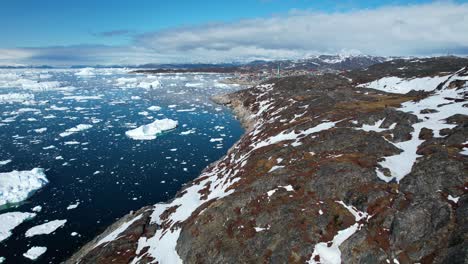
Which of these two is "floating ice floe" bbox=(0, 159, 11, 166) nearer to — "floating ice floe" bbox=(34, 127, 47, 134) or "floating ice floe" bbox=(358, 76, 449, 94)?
"floating ice floe" bbox=(34, 127, 47, 134)

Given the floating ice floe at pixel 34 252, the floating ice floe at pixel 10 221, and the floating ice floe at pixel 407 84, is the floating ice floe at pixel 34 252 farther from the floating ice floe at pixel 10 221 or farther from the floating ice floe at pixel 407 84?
the floating ice floe at pixel 407 84

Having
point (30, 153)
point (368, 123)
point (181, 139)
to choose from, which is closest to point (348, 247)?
point (368, 123)

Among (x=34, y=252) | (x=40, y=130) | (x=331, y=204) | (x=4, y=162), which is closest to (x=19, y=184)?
(x=4, y=162)

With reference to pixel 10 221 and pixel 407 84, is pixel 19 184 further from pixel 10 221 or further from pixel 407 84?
pixel 407 84

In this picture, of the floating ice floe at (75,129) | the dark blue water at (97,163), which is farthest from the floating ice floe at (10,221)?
the floating ice floe at (75,129)

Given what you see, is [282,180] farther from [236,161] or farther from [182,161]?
[182,161]

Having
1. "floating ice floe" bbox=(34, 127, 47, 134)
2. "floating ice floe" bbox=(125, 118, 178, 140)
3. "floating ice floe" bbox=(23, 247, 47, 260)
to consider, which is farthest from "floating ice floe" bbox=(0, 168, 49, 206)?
"floating ice floe" bbox=(34, 127, 47, 134)
